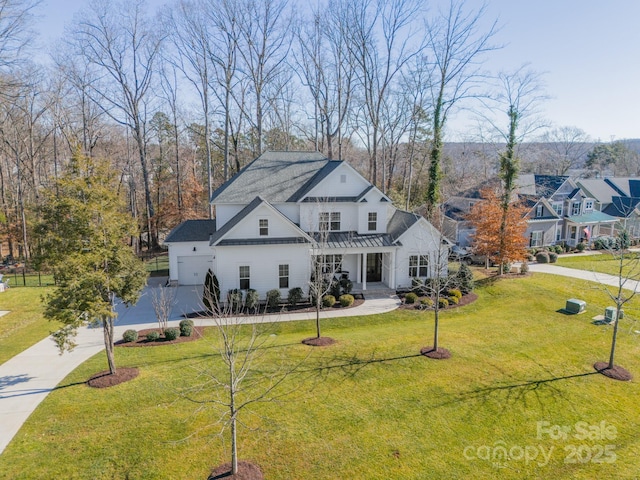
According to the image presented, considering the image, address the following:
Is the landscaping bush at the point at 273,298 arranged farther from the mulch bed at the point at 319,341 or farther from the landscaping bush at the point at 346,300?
the mulch bed at the point at 319,341

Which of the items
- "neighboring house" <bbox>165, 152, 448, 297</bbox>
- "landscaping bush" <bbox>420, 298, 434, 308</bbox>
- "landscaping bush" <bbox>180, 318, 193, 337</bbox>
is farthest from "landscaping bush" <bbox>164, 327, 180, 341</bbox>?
"landscaping bush" <bbox>420, 298, 434, 308</bbox>

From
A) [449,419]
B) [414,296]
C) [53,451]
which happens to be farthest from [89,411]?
[414,296]

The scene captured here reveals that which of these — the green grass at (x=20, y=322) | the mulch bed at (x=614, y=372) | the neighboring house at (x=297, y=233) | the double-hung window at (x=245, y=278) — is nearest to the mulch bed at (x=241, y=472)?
the green grass at (x=20, y=322)

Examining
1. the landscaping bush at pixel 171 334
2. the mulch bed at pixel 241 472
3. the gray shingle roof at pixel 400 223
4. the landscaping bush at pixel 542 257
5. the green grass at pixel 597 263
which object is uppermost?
the gray shingle roof at pixel 400 223

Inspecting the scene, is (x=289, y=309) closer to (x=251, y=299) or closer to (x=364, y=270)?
(x=251, y=299)

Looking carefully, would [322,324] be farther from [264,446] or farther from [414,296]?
[264,446]

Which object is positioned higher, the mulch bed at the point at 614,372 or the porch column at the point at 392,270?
the porch column at the point at 392,270
